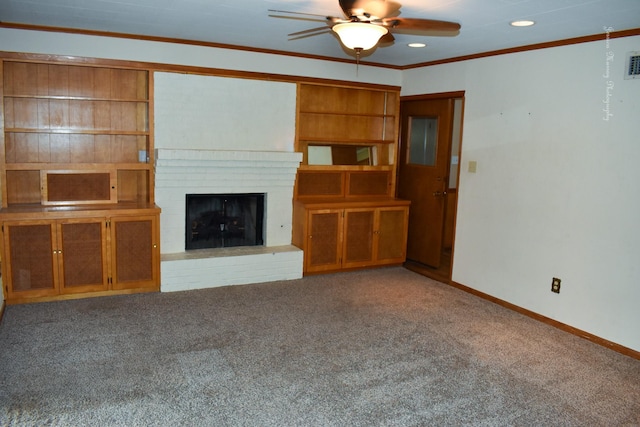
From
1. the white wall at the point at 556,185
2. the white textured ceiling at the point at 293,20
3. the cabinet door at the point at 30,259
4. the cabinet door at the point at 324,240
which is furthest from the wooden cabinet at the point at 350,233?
the cabinet door at the point at 30,259

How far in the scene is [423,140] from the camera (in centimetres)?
580

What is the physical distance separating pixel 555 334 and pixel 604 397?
3.26 feet

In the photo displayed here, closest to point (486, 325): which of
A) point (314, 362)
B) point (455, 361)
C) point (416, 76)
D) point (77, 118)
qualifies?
point (455, 361)

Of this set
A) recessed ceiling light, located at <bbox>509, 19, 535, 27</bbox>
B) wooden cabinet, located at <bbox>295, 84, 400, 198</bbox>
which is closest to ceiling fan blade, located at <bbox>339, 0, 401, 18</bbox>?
recessed ceiling light, located at <bbox>509, 19, 535, 27</bbox>

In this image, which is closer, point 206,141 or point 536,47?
point 536,47

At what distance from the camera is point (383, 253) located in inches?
223

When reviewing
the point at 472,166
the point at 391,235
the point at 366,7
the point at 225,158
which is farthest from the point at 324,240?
the point at 366,7

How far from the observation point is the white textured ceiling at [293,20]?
3137mm

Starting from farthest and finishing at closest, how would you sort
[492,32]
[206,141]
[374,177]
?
[374,177]
[206,141]
[492,32]

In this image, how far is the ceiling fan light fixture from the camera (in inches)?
114

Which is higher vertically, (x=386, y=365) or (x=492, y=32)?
(x=492, y=32)

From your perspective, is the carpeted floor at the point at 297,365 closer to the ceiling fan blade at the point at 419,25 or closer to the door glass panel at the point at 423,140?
the door glass panel at the point at 423,140

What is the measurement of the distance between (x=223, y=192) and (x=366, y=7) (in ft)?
9.21

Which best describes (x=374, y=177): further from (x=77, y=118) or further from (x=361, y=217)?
(x=77, y=118)
